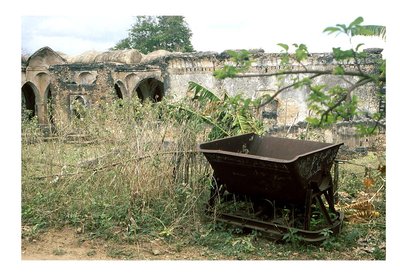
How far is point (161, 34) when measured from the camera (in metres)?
27.3

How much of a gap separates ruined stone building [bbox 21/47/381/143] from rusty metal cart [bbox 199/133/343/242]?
22.0 feet

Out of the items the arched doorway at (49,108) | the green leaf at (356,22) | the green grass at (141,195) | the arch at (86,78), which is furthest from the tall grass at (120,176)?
the arch at (86,78)

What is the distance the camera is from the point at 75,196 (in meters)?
5.85

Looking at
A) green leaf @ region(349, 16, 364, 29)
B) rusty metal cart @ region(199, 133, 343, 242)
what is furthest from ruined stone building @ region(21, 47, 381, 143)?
green leaf @ region(349, 16, 364, 29)

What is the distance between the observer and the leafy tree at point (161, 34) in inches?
1067

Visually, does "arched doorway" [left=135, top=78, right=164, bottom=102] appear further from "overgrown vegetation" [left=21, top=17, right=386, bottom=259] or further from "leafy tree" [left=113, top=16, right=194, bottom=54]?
"overgrown vegetation" [left=21, top=17, right=386, bottom=259]

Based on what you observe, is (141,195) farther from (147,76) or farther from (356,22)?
(147,76)

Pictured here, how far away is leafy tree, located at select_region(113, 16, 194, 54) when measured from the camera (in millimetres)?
27109

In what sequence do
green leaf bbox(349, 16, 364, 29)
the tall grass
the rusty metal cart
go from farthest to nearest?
the tall grass, the rusty metal cart, green leaf bbox(349, 16, 364, 29)

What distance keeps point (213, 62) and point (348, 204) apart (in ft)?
31.5

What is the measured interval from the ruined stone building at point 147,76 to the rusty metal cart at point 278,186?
6.72 metres

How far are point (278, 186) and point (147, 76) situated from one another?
13.9 m

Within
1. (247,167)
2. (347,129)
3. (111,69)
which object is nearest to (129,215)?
(247,167)

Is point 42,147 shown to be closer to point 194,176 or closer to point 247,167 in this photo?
point 194,176
